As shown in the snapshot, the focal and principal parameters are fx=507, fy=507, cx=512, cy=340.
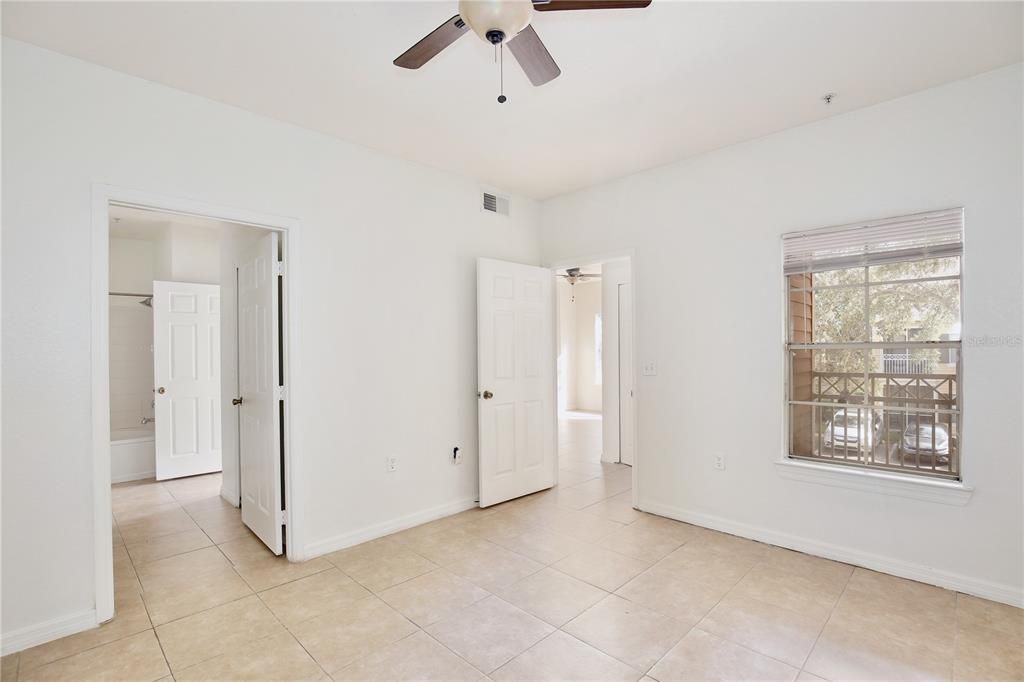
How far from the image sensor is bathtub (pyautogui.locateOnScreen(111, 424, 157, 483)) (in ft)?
17.2

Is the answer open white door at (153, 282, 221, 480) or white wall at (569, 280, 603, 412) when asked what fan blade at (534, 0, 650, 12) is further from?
white wall at (569, 280, 603, 412)

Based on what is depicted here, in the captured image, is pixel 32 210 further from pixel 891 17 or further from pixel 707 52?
pixel 891 17

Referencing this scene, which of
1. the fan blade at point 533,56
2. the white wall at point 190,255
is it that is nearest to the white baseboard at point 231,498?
the white wall at point 190,255

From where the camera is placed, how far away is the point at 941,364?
2.90 meters

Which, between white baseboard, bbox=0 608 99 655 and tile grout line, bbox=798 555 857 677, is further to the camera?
white baseboard, bbox=0 608 99 655

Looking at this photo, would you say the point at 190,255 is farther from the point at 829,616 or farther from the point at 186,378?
the point at 829,616

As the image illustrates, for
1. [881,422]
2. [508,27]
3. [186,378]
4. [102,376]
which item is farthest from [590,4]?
[186,378]

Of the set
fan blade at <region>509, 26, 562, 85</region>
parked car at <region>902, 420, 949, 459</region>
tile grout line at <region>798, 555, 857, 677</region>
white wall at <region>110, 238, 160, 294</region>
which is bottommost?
tile grout line at <region>798, 555, 857, 677</region>

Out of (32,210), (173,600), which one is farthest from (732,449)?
(32,210)

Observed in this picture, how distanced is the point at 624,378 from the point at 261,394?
3.85 meters

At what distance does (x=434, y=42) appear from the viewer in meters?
1.94

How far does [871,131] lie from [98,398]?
456 centimetres

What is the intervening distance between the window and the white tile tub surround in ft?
21.9

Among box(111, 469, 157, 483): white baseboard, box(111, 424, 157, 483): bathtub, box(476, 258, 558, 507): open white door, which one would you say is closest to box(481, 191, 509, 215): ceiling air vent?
box(476, 258, 558, 507): open white door
